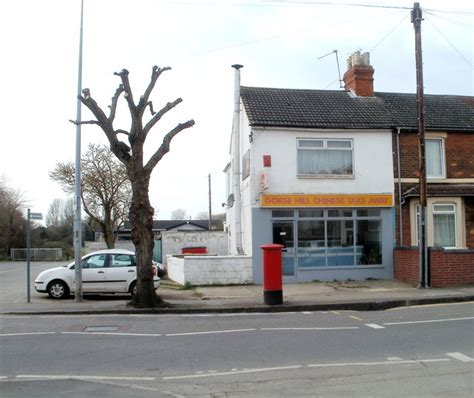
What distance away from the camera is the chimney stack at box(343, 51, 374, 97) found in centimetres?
2192

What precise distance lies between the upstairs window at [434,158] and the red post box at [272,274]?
29.9ft

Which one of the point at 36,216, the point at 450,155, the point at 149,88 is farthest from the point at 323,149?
the point at 36,216

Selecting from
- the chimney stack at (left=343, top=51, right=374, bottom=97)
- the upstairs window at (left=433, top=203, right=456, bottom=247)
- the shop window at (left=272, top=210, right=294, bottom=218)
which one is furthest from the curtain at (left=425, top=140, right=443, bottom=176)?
the shop window at (left=272, top=210, right=294, bottom=218)

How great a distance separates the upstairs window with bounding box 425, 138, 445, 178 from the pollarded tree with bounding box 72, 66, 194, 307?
10.2 m

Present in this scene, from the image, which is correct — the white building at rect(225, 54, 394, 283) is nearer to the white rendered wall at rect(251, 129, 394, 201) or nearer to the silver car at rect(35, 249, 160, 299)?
the white rendered wall at rect(251, 129, 394, 201)

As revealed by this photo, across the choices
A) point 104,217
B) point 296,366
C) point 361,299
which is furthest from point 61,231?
point 296,366

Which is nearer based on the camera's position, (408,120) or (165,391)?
(165,391)

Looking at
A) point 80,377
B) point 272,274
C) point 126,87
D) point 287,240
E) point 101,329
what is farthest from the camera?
point 287,240

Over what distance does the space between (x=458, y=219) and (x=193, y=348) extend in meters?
14.1

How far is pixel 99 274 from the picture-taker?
52.5 feet

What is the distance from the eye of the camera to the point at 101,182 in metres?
40.5

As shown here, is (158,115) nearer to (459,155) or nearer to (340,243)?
(340,243)

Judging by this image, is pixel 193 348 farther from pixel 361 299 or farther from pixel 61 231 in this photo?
pixel 61 231

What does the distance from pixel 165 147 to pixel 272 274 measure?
14.3 feet
